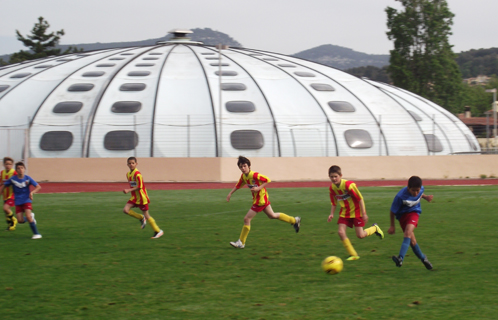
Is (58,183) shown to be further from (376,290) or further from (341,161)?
(376,290)

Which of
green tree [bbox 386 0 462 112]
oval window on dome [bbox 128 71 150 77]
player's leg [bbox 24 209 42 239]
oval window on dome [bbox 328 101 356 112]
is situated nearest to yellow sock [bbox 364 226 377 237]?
player's leg [bbox 24 209 42 239]

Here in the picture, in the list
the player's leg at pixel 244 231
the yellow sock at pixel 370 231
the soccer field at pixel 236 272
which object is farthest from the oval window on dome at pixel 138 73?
the yellow sock at pixel 370 231

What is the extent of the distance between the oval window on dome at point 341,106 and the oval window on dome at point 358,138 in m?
1.98

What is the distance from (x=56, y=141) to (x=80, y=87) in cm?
573

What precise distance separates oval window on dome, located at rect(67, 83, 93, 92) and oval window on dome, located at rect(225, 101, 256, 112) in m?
9.39

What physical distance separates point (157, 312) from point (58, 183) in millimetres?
24973

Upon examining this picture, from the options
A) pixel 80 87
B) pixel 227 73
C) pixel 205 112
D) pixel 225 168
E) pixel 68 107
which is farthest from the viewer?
pixel 227 73

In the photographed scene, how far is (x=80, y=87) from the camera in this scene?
37781 millimetres

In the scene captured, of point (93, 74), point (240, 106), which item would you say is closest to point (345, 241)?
point (240, 106)

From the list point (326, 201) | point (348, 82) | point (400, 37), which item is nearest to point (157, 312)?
point (326, 201)

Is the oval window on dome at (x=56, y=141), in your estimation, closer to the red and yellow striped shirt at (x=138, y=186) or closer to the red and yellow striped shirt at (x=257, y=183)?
the red and yellow striped shirt at (x=138, y=186)

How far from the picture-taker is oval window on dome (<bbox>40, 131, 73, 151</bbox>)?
33.2m

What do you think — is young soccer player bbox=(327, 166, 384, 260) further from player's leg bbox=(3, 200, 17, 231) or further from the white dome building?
the white dome building

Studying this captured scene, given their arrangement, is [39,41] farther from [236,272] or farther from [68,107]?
[236,272]
